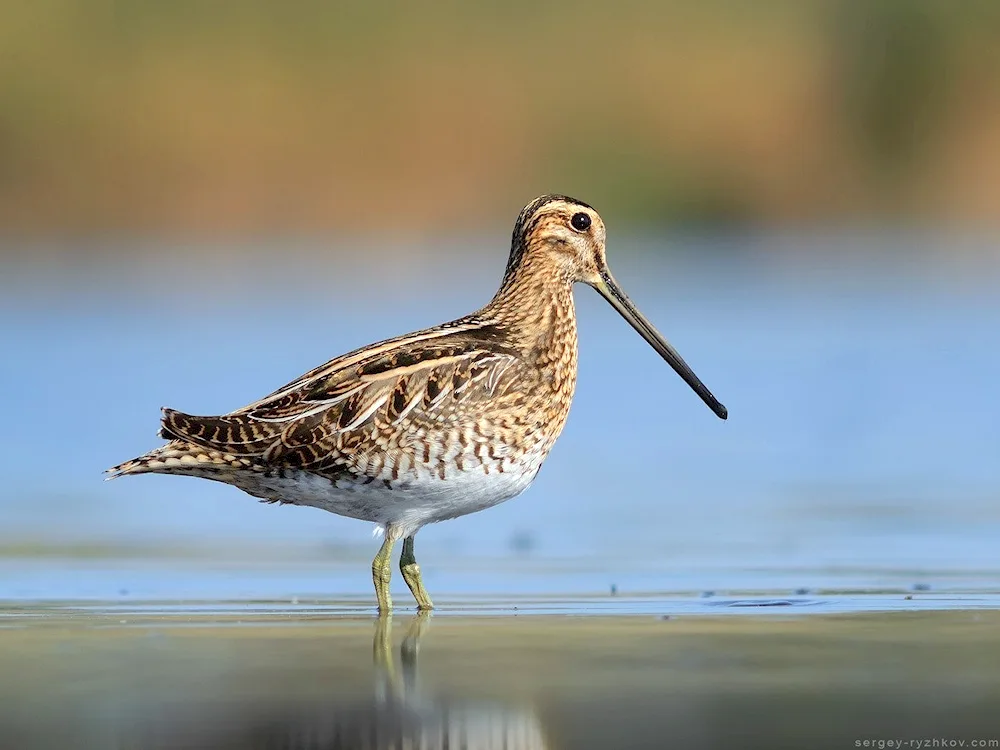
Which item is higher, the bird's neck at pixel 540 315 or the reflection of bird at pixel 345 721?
the bird's neck at pixel 540 315

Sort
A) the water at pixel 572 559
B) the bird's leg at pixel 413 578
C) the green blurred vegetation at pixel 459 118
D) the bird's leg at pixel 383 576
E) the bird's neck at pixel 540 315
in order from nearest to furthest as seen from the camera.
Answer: the water at pixel 572 559 → the bird's leg at pixel 383 576 → the bird's leg at pixel 413 578 → the bird's neck at pixel 540 315 → the green blurred vegetation at pixel 459 118

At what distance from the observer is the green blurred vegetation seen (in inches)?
994

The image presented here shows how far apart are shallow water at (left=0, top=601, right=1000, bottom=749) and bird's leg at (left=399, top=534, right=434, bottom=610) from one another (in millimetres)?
256

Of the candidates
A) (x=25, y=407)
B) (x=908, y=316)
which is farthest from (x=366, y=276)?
(x=25, y=407)

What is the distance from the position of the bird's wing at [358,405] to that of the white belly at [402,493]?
0.42ft

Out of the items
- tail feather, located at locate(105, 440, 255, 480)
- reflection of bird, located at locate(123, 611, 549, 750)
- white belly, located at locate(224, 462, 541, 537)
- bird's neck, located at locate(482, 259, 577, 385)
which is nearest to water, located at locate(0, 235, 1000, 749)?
reflection of bird, located at locate(123, 611, 549, 750)

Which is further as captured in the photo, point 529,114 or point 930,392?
point 529,114

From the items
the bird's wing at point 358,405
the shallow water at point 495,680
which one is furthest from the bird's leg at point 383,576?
the bird's wing at point 358,405

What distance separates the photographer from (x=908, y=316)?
18734 millimetres

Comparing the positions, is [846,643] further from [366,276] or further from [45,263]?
[45,263]

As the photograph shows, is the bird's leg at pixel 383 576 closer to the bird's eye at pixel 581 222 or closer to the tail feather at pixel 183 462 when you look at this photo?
the tail feather at pixel 183 462

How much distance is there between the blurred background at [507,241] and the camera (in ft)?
33.5

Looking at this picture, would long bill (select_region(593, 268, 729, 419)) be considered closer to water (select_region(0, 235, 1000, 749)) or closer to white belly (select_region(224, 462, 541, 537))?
water (select_region(0, 235, 1000, 749))

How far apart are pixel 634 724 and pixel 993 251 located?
19.5 metres
